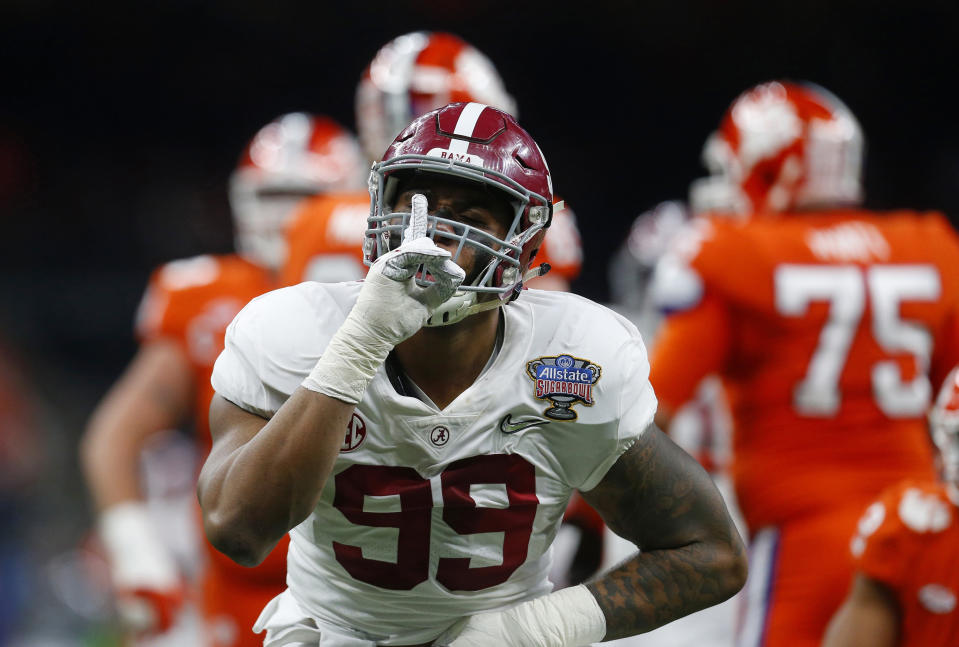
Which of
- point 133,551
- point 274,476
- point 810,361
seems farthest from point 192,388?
point 274,476

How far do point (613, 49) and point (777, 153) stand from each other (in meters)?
7.76

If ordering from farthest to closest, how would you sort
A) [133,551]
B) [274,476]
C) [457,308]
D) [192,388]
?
[192,388], [133,551], [457,308], [274,476]

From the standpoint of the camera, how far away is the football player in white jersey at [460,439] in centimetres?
169

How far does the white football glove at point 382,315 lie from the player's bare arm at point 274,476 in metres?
0.03

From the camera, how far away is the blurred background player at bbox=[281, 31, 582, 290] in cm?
299

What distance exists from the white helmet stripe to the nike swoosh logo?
408 mm

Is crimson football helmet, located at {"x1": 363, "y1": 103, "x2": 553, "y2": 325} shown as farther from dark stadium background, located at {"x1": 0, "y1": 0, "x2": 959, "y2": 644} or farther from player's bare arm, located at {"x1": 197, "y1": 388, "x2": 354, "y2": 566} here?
dark stadium background, located at {"x1": 0, "y1": 0, "x2": 959, "y2": 644}

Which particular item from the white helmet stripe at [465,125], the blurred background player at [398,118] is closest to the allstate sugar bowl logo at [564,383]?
the white helmet stripe at [465,125]

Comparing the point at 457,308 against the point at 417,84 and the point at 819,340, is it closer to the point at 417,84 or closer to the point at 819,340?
the point at 417,84

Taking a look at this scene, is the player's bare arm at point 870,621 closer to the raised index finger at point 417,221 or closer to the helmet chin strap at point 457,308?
the helmet chin strap at point 457,308

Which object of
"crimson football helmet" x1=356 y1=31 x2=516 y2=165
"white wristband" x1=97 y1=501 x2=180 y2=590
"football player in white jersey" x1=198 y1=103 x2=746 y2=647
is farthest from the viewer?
"white wristband" x1=97 y1=501 x2=180 y2=590

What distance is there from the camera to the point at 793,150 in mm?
3350

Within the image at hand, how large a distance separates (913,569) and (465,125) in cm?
129

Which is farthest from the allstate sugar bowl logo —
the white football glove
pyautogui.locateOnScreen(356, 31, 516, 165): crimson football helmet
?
pyautogui.locateOnScreen(356, 31, 516, 165): crimson football helmet
